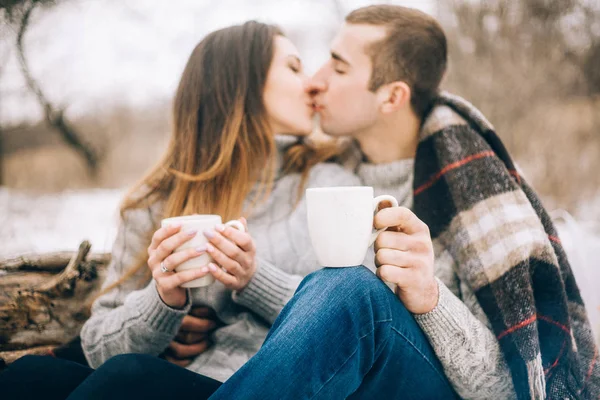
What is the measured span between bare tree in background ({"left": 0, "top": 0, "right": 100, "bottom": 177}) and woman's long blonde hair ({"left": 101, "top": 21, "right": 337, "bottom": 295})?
134 centimetres

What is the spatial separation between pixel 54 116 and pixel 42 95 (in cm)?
33

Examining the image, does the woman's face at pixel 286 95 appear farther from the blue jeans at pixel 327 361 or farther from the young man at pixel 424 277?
the blue jeans at pixel 327 361

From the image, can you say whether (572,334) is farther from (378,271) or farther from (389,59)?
(389,59)

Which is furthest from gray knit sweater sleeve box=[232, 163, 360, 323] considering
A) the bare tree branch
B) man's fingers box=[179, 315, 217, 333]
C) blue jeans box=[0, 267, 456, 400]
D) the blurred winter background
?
the bare tree branch

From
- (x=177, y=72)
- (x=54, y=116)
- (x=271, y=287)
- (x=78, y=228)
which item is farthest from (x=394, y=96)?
(x=54, y=116)

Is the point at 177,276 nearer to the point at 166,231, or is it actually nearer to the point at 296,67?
the point at 166,231

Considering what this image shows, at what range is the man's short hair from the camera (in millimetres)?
1536

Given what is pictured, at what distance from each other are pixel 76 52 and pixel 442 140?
2.92 meters

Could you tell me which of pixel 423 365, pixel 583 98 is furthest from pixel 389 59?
pixel 583 98

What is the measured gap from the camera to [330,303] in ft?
2.79

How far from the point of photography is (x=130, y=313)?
117 centimetres

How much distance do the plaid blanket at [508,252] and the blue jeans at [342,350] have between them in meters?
0.23

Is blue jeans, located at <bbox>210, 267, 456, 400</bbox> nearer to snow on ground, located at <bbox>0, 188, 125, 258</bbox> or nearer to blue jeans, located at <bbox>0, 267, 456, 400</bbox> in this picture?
blue jeans, located at <bbox>0, 267, 456, 400</bbox>

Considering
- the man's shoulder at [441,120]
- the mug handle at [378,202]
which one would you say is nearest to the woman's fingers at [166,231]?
the mug handle at [378,202]
